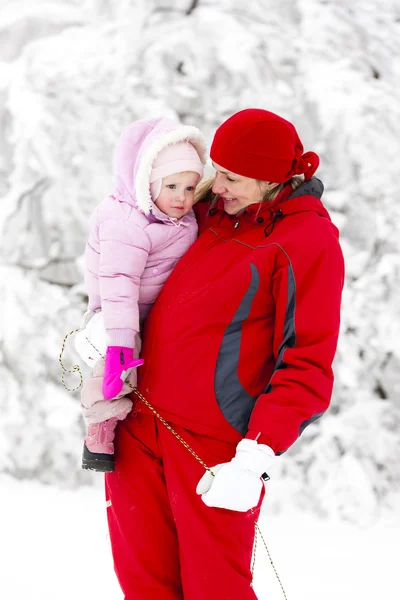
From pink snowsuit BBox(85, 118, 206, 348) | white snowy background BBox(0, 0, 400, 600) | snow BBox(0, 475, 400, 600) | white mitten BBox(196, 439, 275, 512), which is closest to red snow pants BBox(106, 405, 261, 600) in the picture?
white mitten BBox(196, 439, 275, 512)

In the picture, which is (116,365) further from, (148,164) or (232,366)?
(148,164)

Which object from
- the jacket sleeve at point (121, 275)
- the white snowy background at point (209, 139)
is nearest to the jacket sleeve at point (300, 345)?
A: the jacket sleeve at point (121, 275)

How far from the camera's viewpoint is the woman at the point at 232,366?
4.16 feet

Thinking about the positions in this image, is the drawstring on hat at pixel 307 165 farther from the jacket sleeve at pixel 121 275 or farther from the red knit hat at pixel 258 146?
the jacket sleeve at pixel 121 275

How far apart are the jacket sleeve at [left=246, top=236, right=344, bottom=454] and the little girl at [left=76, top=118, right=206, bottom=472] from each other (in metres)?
0.24

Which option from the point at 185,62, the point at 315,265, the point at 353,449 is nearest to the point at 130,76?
the point at 185,62

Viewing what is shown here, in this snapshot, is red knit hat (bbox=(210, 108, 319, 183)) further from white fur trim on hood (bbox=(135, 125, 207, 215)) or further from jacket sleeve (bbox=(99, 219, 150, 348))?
jacket sleeve (bbox=(99, 219, 150, 348))

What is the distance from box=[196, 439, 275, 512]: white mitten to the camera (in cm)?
125

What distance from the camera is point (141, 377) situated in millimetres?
1453

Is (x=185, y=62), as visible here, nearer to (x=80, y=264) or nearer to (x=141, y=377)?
(x=80, y=264)

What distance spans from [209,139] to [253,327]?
1779mm

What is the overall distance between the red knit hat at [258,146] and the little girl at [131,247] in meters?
0.09

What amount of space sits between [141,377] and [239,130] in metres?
0.50

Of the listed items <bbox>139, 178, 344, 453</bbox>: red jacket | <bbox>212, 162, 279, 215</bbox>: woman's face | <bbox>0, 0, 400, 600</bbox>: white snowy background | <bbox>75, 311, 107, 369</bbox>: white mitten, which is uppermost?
<bbox>212, 162, 279, 215</bbox>: woman's face
